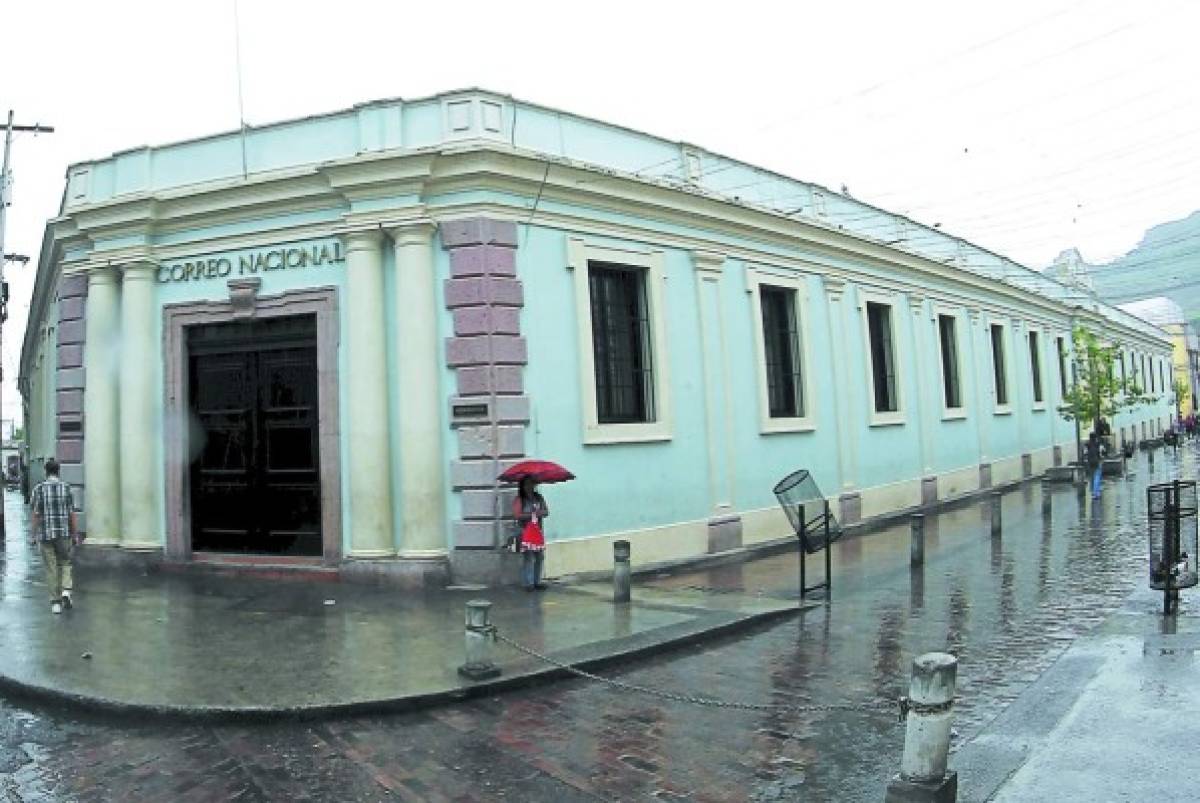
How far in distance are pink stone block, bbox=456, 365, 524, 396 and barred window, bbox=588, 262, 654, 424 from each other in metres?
1.66

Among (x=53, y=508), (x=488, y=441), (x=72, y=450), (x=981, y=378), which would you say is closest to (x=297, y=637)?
(x=488, y=441)

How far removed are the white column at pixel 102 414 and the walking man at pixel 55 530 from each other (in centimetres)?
332

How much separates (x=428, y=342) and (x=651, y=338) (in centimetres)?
359

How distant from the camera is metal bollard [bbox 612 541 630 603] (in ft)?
34.1

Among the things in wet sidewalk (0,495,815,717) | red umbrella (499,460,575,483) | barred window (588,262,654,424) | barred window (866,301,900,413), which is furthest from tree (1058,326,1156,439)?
red umbrella (499,460,575,483)

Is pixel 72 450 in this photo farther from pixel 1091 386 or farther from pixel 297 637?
pixel 1091 386

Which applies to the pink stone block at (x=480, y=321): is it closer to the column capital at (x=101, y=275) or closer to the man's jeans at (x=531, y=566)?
the man's jeans at (x=531, y=566)

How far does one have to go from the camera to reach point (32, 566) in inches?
590

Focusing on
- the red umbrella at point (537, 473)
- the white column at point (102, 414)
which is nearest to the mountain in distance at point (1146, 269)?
the red umbrella at point (537, 473)

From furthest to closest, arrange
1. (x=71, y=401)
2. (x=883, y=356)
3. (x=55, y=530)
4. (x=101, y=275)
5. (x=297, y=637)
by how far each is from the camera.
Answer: (x=883, y=356) → (x=71, y=401) → (x=101, y=275) → (x=55, y=530) → (x=297, y=637)

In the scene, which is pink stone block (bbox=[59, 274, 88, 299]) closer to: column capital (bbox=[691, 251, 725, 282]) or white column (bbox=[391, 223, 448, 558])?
white column (bbox=[391, 223, 448, 558])

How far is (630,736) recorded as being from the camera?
19.9 ft

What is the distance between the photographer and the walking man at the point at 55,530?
10.2 metres

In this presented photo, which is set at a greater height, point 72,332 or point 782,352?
point 72,332
